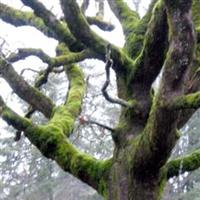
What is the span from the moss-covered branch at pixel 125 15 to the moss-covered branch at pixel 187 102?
2689mm

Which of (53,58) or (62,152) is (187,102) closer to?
(62,152)

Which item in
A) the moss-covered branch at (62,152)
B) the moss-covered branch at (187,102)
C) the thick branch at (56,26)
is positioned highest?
the moss-covered branch at (187,102)

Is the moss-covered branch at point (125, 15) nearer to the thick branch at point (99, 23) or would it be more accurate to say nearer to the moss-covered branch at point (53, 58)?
the thick branch at point (99, 23)

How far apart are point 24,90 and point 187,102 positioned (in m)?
2.52

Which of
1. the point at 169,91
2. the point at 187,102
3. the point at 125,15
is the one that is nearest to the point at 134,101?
the point at 169,91

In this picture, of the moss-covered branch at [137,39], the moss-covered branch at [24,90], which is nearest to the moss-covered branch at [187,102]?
the moss-covered branch at [137,39]

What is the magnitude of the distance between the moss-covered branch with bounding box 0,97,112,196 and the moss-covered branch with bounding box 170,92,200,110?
4.59 feet

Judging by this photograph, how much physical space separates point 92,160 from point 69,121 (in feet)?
Result: 2.18

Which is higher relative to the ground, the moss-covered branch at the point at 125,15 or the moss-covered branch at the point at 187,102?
the moss-covered branch at the point at 187,102

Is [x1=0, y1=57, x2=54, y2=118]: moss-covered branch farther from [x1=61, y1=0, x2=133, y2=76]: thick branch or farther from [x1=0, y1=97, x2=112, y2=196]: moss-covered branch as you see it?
[x1=61, y1=0, x2=133, y2=76]: thick branch

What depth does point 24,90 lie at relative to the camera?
5.24m

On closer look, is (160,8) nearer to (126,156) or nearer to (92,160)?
(126,156)

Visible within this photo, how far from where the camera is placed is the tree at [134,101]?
3477mm

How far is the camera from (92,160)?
15.3ft
